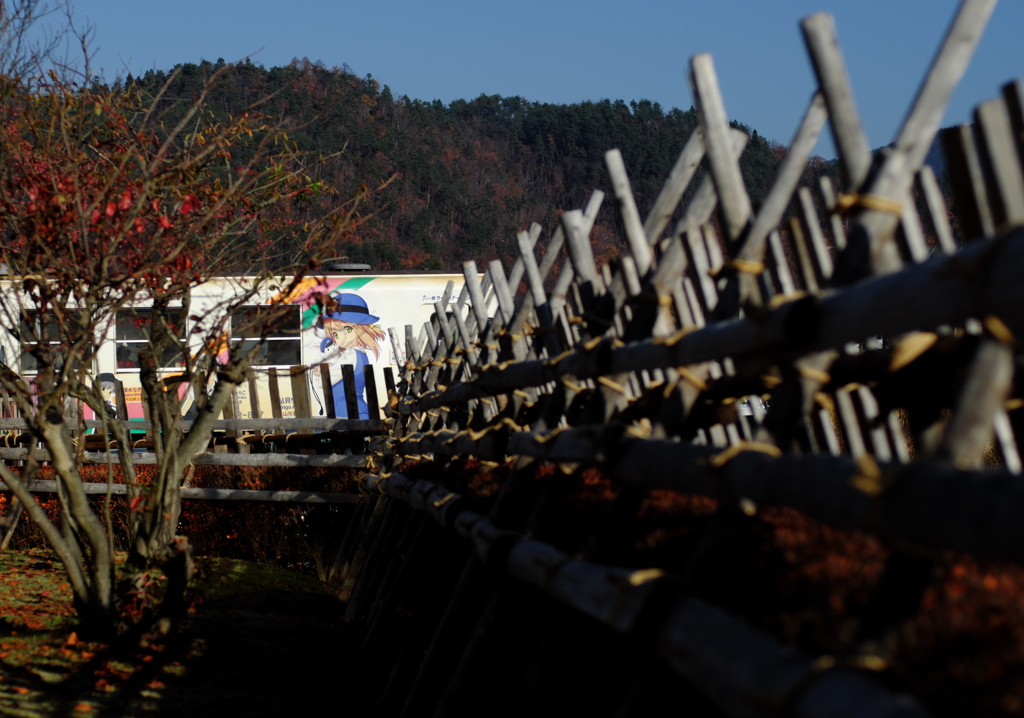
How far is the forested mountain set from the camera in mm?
79812

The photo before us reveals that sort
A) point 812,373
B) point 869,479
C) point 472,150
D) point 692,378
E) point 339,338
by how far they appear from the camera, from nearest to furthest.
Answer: point 869,479 < point 812,373 < point 692,378 < point 339,338 < point 472,150

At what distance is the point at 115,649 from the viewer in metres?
6.03

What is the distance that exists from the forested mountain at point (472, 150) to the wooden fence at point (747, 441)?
6324 centimetres

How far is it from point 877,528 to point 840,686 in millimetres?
298

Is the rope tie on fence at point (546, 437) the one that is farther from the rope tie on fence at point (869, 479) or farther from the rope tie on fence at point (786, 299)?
the rope tie on fence at point (869, 479)

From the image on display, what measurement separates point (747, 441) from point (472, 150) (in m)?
105

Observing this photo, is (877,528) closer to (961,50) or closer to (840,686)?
(840,686)

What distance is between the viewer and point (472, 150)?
105875 mm

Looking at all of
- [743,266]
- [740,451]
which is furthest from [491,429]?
[740,451]

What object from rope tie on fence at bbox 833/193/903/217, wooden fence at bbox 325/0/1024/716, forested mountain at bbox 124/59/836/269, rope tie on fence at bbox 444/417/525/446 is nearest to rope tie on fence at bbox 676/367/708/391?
wooden fence at bbox 325/0/1024/716

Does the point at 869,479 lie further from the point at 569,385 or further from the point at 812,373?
the point at 569,385

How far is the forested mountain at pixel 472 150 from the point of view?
7981cm

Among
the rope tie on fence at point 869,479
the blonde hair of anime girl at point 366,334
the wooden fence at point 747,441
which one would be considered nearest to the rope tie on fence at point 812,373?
the wooden fence at point 747,441

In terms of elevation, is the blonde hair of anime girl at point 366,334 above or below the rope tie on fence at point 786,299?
above
